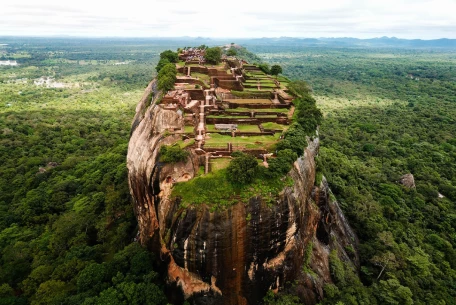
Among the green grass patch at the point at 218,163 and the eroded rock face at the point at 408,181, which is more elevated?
the green grass patch at the point at 218,163

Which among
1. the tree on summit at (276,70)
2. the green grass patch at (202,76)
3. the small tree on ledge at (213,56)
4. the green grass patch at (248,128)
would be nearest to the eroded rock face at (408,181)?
the tree on summit at (276,70)

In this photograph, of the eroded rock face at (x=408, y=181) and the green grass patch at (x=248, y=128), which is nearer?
the green grass patch at (x=248, y=128)

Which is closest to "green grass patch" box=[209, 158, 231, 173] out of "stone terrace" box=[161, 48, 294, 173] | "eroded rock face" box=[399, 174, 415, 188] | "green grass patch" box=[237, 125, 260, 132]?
"stone terrace" box=[161, 48, 294, 173]

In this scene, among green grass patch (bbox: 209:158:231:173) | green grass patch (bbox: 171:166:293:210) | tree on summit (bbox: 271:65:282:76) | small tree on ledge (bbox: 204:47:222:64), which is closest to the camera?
green grass patch (bbox: 171:166:293:210)

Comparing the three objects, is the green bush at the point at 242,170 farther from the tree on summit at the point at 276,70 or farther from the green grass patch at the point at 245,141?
the tree on summit at the point at 276,70

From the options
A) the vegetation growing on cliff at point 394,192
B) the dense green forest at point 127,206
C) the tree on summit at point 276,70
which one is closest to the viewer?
the dense green forest at point 127,206

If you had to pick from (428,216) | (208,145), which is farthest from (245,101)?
(428,216)

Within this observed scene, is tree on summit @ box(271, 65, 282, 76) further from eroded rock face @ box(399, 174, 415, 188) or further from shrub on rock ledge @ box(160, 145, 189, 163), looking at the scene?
shrub on rock ledge @ box(160, 145, 189, 163)

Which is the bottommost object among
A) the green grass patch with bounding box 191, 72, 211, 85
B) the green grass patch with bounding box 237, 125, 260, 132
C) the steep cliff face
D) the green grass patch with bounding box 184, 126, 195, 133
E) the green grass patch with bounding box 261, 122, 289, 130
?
the steep cliff face
